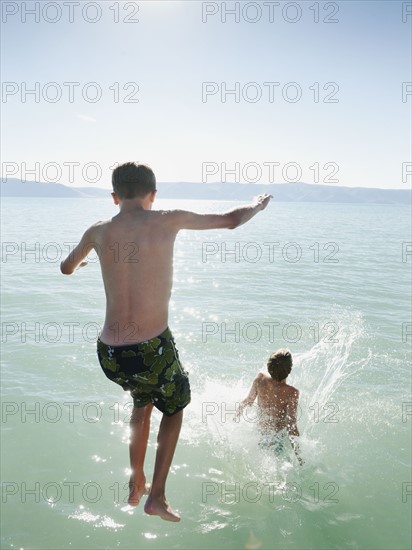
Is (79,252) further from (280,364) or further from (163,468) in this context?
(280,364)

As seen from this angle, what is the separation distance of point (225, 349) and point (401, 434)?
491cm

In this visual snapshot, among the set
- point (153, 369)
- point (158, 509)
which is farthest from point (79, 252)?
point (158, 509)

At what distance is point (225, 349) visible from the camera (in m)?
12.5

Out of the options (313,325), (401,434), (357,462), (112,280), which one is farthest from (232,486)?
(313,325)

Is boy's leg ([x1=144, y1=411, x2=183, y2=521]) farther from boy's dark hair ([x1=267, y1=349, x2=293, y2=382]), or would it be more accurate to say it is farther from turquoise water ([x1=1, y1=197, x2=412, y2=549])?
boy's dark hair ([x1=267, y1=349, x2=293, y2=382])

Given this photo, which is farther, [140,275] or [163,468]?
[163,468]

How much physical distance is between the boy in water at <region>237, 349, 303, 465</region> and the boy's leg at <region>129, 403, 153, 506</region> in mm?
3157

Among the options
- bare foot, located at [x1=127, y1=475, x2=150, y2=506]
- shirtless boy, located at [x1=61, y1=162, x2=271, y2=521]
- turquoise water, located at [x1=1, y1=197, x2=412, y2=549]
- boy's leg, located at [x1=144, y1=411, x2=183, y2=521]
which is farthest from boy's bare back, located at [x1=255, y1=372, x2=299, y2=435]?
shirtless boy, located at [x1=61, y1=162, x2=271, y2=521]

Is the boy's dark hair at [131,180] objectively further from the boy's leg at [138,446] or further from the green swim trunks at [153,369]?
the boy's leg at [138,446]

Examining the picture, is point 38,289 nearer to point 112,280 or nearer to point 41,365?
point 41,365

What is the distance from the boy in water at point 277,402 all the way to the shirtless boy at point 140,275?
3417 mm

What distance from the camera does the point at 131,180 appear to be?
3.62m

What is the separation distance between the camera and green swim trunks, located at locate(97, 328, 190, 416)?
370cm

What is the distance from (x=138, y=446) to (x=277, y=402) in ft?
11.2
